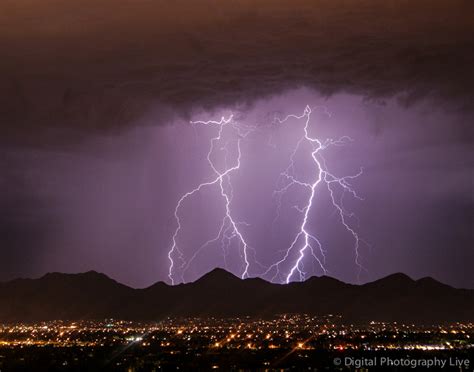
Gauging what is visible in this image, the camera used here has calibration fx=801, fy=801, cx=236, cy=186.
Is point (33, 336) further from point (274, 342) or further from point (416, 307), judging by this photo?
point (416, 307)

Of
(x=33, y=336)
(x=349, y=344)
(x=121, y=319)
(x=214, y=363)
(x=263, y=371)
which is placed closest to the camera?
(x=263, y=371)

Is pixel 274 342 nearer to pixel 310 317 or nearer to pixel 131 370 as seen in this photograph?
pixel 131 370

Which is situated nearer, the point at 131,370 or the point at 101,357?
the point at 131,370

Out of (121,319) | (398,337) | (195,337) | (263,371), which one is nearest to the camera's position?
(263,371)

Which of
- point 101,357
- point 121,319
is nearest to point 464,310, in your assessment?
point 121,319

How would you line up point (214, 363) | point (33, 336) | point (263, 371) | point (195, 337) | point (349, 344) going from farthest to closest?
point (33, 336)
point (195, 337)
point (349, 344)
point (214, 363)
point (263, 371)

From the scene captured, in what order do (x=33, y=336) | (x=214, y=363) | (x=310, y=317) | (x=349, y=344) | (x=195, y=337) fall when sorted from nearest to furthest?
(x=214, y=363), (x=349, y=344), (x=195, y=337), (x=33, y=336), (x=310, y=317)

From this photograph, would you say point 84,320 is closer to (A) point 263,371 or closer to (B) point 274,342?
(B) point 274,342

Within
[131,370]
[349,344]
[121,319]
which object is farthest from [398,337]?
[121,319]

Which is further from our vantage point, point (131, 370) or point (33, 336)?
point (33, 336)

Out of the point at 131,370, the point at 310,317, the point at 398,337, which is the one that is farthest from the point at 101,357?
the point at 310,317
